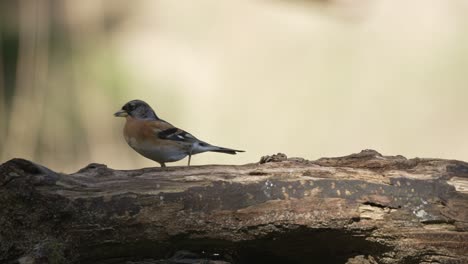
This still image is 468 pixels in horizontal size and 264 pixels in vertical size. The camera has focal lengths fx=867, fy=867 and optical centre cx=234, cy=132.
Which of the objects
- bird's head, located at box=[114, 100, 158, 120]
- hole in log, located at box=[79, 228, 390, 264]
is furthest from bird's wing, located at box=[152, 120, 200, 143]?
hole in log, located at box=[79, 228, 390, 264]

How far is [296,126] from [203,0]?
132cm

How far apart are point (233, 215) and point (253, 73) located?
12.9ft

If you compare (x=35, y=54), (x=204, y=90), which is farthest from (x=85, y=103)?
(x=204, y=90)

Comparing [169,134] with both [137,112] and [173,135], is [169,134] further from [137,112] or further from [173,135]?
[137,112]

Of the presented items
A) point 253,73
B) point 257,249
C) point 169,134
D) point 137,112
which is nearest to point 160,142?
point 169,134

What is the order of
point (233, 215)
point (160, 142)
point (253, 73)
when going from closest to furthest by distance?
point (233, 215) < point (160, 142) < point (253, 73)

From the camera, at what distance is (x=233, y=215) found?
3.44 meters

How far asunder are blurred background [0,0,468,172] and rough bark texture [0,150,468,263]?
3.17m

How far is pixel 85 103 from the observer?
6.74 meters

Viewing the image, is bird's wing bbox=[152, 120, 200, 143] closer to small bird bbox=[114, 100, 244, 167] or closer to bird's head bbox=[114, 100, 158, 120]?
small bird bbox=[114, 100, 244, 167]

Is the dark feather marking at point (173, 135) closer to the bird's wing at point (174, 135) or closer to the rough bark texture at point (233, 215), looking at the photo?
the bird's wing at point (174, 135)

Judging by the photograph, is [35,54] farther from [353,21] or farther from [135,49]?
[353,21]

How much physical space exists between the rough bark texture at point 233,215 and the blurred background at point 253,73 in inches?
125

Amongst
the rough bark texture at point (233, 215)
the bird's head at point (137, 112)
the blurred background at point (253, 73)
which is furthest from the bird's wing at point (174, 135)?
the blurred background at point (253, 73)
